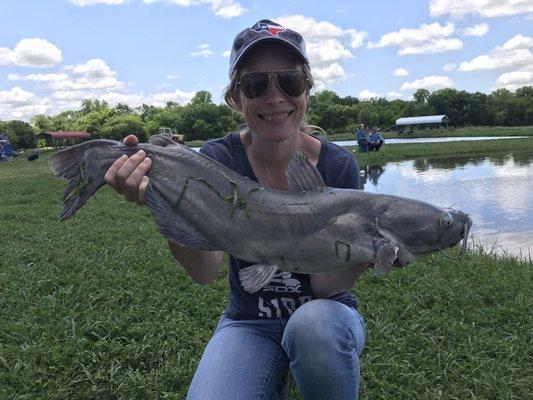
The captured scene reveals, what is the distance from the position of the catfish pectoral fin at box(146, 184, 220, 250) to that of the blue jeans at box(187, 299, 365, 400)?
55 centimetres

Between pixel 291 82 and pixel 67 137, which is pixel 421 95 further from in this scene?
pixel 291 82

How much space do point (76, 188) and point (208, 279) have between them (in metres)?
0.87

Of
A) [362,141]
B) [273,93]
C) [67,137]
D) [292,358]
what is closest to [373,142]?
[362,141]

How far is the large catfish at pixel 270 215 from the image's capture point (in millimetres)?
→ 2234

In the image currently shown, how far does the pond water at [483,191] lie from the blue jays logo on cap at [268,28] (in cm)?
513

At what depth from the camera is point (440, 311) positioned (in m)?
4.44

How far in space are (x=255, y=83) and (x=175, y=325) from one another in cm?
229

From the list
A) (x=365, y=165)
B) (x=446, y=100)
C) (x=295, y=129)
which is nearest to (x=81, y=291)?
(x=295, y=129)

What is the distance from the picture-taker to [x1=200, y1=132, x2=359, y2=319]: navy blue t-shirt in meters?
2.67

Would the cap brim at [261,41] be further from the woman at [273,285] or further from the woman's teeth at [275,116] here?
the woman's teeth at [275,116]

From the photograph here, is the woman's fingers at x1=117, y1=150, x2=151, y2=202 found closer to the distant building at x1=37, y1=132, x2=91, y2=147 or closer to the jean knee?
the jean knee

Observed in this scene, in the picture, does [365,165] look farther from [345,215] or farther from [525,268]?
[345,215]

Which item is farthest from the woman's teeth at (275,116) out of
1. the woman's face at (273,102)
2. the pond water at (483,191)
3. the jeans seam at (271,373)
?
the pond water at (483,191)

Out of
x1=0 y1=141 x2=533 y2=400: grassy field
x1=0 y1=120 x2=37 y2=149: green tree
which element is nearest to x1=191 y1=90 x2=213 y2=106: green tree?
x1=0 y1=120 x2=37 y2=149: green tree
